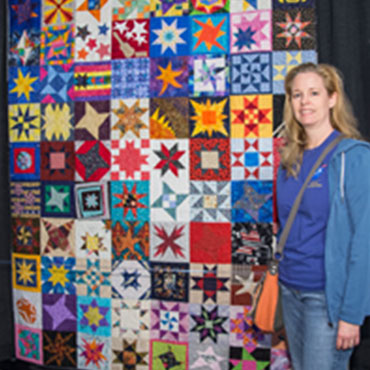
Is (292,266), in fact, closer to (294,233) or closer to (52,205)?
(294,233)

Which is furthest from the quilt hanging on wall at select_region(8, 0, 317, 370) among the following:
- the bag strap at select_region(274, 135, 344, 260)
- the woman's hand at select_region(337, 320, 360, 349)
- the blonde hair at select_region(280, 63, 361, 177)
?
the woman's hand at select_region(337, 320, 360, 349)

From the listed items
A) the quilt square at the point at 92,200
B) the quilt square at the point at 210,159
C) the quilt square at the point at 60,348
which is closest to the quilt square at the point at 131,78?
the quilt square at the point at 210,159

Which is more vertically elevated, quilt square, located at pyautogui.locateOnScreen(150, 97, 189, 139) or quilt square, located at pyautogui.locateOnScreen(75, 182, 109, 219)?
quilt square, located at pyautogui.locateOnScreen(150, 97, 189, 139)

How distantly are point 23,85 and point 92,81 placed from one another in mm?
443

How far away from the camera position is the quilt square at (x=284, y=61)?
1.74 m

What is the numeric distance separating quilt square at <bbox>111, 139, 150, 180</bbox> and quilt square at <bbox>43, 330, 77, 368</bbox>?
96 centimetres

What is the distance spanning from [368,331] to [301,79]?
131cm

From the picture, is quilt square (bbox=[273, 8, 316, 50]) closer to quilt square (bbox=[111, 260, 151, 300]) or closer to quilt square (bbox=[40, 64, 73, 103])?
quilt square (bbox=[40, 64, 73, 103])

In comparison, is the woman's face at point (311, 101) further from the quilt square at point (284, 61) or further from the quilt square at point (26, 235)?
the quilt square at point (26, 235)

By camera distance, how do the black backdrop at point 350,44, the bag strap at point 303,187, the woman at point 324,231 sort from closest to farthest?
the woman at point 324,231, the bag strap at point 303,187, the black backdrop at point 350,44

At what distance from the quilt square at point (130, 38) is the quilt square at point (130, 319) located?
136 cm

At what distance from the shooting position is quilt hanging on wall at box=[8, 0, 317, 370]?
1.80m

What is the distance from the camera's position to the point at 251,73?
1.79m

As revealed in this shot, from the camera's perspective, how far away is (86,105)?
1968 mm
